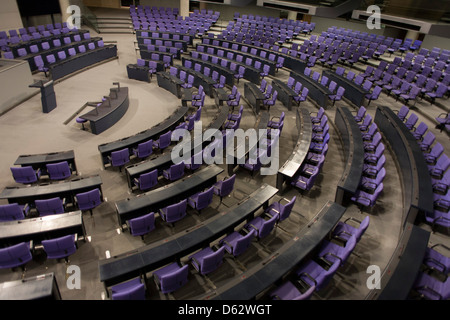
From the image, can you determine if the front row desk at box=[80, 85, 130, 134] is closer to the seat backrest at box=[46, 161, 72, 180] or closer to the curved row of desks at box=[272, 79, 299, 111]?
the seat backrest at box=[46, 161, 72, 180]

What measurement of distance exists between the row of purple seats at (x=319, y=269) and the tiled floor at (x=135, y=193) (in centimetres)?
43

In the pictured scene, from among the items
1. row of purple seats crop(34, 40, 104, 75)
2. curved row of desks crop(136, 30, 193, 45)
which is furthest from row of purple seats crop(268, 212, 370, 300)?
curved row of desks crop(136, 30, 193, 45)

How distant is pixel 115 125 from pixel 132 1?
66.2ft

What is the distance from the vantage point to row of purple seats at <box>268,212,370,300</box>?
4930 mm

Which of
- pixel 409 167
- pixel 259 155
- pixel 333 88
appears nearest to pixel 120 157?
pixel 259 155

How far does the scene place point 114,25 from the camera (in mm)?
24188

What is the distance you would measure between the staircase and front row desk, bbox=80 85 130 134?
549 inches

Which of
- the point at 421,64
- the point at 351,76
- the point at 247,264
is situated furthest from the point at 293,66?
the point at 247,264

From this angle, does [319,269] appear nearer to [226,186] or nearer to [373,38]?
[226,186]

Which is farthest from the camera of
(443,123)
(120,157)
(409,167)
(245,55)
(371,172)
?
(245,55)

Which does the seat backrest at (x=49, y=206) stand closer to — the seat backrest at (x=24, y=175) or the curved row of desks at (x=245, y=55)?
the seat backrest at (x=24, y=175)

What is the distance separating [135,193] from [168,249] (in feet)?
9.54

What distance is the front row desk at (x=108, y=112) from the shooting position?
10.4 m

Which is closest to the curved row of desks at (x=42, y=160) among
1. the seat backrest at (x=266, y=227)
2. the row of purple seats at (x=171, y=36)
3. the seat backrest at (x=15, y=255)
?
the seat backrest at (x=15, y=255)
